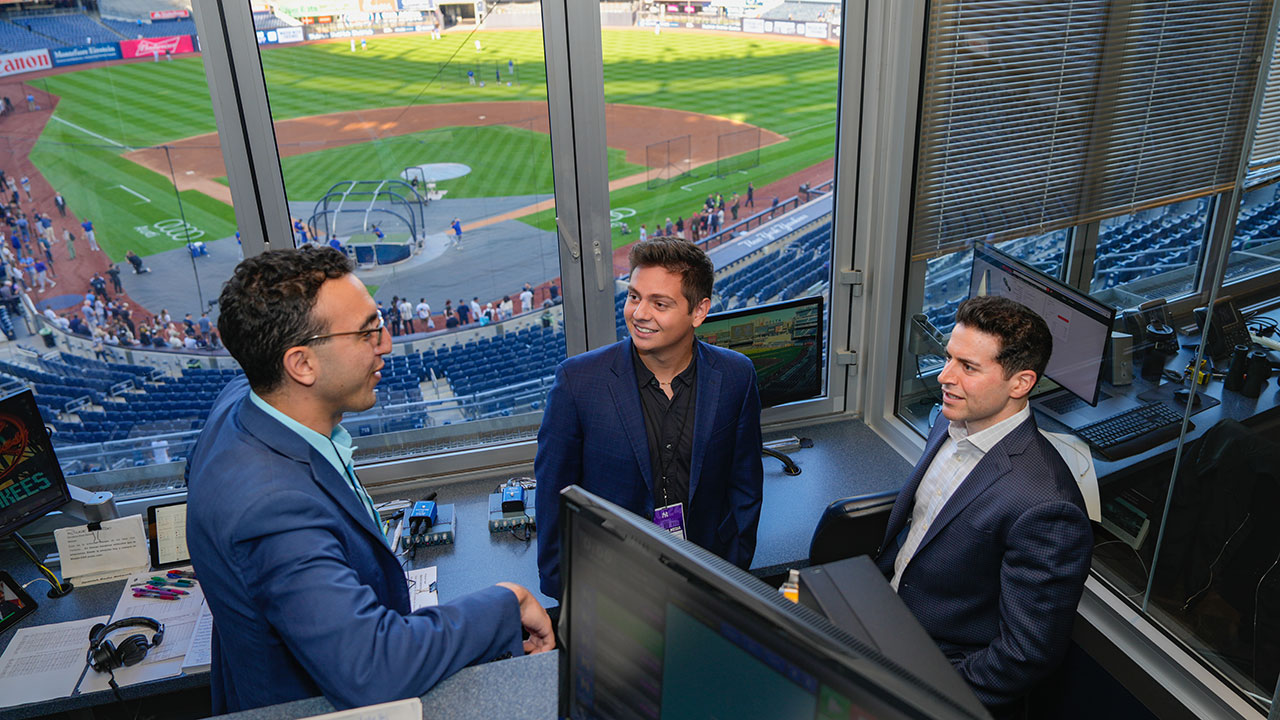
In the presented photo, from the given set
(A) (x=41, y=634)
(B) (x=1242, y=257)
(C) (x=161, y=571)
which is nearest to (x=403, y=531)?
(C) (x=161, y=571)

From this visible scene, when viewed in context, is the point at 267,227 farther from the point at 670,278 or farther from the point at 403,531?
the point at 670,278

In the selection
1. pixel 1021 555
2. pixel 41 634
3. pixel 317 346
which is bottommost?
pixel 41 634

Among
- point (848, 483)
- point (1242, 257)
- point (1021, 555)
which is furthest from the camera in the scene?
point (848, 483)

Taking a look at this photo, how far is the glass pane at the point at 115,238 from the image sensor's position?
2.61 meters

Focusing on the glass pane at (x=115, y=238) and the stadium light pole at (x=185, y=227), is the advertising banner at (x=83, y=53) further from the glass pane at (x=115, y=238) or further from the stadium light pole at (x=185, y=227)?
the stadium light pole at (x=185, y=227)

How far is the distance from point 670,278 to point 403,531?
1.36 m

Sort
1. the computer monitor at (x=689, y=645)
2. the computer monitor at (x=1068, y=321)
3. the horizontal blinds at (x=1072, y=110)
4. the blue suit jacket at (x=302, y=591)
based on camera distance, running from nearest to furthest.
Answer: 1. the computer monitor at (x=689, y=645)
2. the blue suit jacket at (x=302, y=591)
3. the horizontal blinds at (x=1072, y=110)
4. the computer monitor at (x=1068, y=321)

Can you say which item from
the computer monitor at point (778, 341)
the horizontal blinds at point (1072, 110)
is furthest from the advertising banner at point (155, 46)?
the horizontal blinds at point (1072, 110)

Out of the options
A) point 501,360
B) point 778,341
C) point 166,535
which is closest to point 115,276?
point 166,535

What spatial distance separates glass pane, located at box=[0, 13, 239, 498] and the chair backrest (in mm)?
2203

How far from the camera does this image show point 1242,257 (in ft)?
6.78

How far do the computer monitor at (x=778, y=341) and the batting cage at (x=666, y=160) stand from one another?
2.00 ft

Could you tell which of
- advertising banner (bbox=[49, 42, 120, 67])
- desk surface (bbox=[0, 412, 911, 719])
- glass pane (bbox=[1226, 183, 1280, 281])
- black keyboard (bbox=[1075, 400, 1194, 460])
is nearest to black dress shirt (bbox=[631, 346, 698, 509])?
desk surface (bbox=[0, 412, 911, 719])

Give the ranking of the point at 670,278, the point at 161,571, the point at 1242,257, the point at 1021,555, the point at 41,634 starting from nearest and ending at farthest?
the point at 1021,555 < the point at 1242,257 < the point at 670,278 < the point at 41,634 < the point at 161,571
